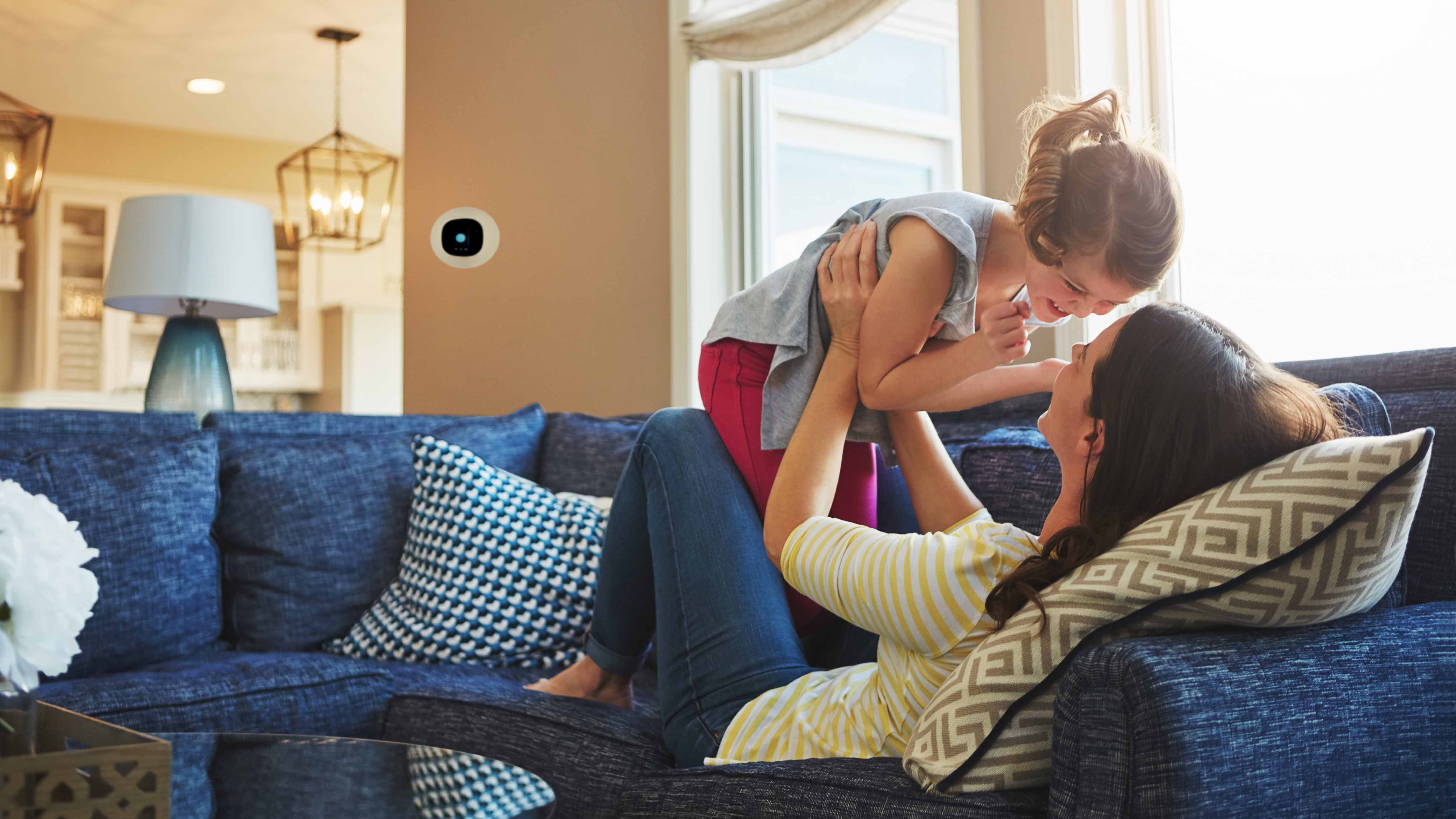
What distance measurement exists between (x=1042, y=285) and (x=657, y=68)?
197 cm

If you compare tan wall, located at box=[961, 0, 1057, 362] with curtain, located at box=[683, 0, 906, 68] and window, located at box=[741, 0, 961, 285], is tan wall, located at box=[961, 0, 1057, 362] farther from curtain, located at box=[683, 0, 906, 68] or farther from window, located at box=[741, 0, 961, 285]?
curtain, located at box=[683, 0, 906, 68]

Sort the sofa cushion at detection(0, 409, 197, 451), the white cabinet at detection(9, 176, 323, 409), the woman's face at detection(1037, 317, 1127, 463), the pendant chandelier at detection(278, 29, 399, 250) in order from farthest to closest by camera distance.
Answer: the white cabinet at detection(9, 176, 323, 409) → the pendant chandelier at detection(278, 29, 399, 250) → the sofa cushion at detection(0, 409, 197, 451) → the woman's face at detection(1037, 317, 1127, 463)

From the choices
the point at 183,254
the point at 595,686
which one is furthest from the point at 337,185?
the point at 595,686

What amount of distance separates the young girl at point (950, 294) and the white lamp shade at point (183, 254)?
1.73m

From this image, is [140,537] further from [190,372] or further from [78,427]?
[190,372]

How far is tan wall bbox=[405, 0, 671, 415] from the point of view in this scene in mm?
3002

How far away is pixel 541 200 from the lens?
323cm

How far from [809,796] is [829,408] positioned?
60 cm

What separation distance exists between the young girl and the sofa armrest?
510 millimetres

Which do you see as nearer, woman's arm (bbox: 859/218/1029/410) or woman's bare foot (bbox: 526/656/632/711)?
woman's arm (bbox: 859/218/1029/410)

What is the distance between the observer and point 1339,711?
76 centimetres

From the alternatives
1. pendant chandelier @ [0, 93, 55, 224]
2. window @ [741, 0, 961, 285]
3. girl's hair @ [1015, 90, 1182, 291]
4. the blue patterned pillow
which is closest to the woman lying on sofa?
girl's hair @ [1015, 90, 1182, 291]

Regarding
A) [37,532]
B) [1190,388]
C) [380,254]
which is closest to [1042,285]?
[1190,388]

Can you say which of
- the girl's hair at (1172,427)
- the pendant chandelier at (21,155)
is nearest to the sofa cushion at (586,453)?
the girl's hair at (1172,427)
